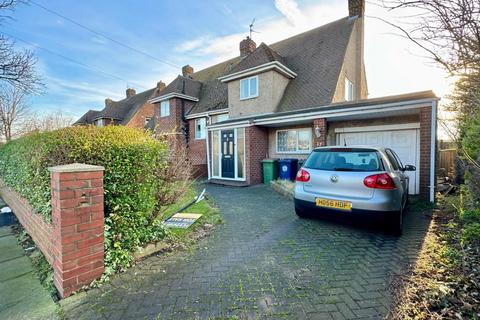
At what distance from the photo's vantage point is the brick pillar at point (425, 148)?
21.1 feet

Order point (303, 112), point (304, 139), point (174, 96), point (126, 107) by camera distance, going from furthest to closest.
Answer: point (126, 107), point (174, 96), point (304, 139), point (303, 112)

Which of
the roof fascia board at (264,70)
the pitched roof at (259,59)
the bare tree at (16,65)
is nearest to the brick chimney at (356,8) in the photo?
the roof fascia board at (264,70)

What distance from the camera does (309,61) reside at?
540 inches

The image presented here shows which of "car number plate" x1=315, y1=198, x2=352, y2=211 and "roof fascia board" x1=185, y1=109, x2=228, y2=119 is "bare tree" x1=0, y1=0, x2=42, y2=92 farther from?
"car number plate" x1=315, y1=198, x2=352, y2=211

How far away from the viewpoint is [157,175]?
3.73m

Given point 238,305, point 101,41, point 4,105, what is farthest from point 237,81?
point 4,105

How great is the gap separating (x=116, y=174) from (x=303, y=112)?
7621 mm

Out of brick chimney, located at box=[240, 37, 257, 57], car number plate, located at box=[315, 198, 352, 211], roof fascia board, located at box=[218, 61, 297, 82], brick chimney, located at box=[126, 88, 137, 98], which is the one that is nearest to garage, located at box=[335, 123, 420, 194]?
car number plate, located at box=[315, 198, 352, 211]

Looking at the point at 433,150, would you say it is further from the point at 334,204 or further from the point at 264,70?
the point at 264,70

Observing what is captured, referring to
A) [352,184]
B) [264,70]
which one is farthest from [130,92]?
[352,184]

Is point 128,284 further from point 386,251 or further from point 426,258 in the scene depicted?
point 426,258

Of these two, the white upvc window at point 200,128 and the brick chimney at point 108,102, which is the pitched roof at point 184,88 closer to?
the white upvc window at point 200,128

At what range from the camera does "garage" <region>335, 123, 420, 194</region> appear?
7547 millimetres

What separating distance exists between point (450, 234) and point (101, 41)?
17637mm
